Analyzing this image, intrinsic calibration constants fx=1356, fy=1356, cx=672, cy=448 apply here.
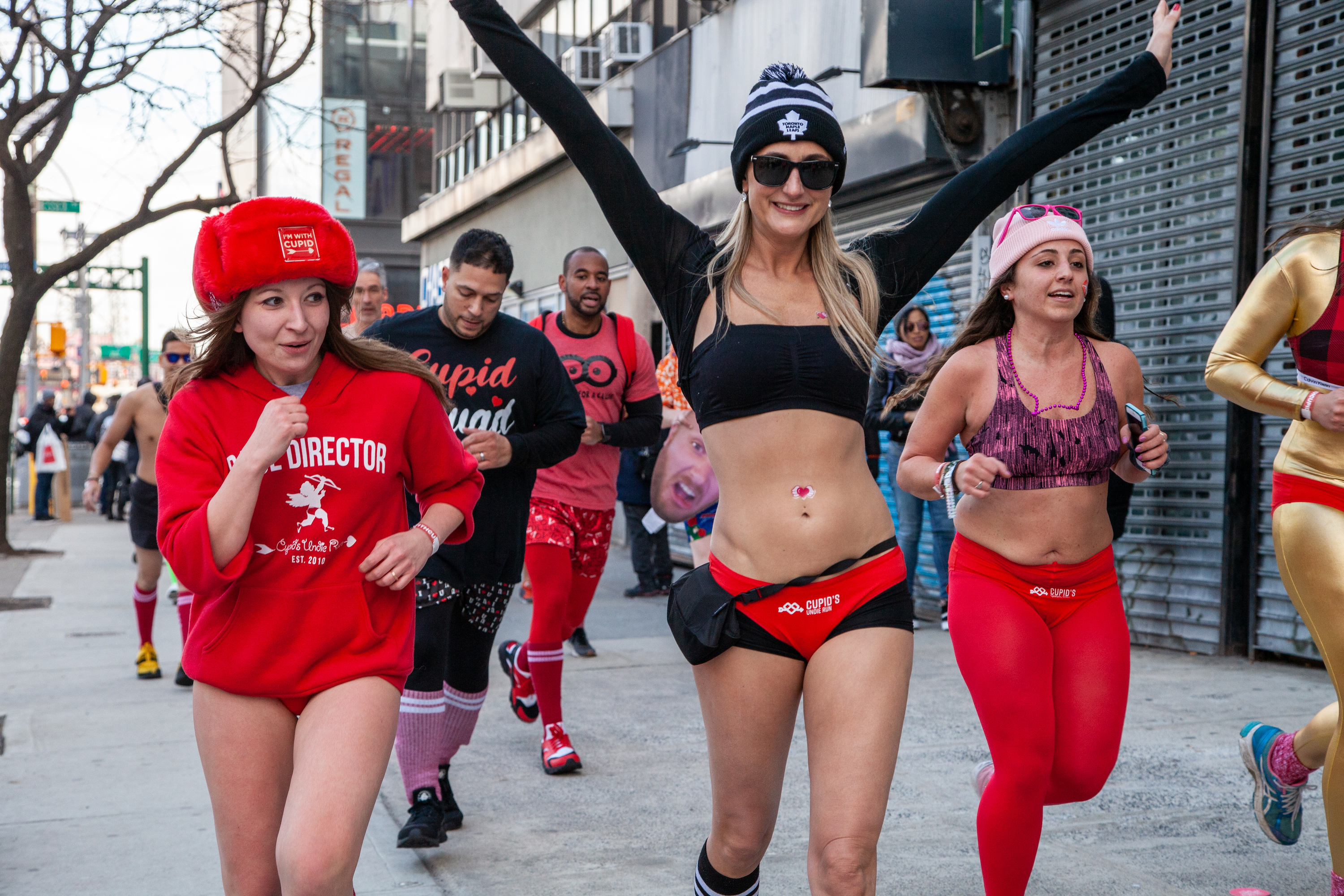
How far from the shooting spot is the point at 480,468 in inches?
189

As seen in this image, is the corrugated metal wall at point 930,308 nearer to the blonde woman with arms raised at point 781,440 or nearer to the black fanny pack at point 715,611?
the blonde woman with arms raised at point 781,440

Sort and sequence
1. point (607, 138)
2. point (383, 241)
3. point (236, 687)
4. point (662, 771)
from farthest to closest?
point (383, 241), point (662, 771), point (607, 138), point (236, 687)

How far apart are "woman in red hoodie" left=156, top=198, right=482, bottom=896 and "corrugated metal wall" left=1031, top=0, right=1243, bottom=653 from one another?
646 centimetres

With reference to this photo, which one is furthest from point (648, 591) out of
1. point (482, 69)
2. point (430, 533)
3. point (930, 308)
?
point (482, 69)

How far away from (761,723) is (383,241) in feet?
122

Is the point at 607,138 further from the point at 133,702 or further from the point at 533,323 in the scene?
the point at 133,702

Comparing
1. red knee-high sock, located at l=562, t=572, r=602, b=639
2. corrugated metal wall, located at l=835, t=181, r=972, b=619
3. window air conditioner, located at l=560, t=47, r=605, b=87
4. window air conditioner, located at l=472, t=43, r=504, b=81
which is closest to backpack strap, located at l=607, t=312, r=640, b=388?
red knee-high sock, located at l=562, t=572, r=602, b=639

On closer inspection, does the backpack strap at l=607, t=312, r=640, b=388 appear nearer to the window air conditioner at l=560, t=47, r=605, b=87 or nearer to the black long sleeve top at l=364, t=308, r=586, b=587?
the black long sleeve top at l=364, t=308, r=586, b=587

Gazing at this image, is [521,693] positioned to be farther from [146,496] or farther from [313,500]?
[146,496]

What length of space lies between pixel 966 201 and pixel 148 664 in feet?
22.0

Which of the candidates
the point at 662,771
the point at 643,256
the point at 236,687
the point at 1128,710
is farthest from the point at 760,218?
the point at 1128,710

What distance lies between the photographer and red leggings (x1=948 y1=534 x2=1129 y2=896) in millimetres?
3557

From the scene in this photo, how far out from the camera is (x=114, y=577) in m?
14.2

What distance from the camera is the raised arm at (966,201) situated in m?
3.35
